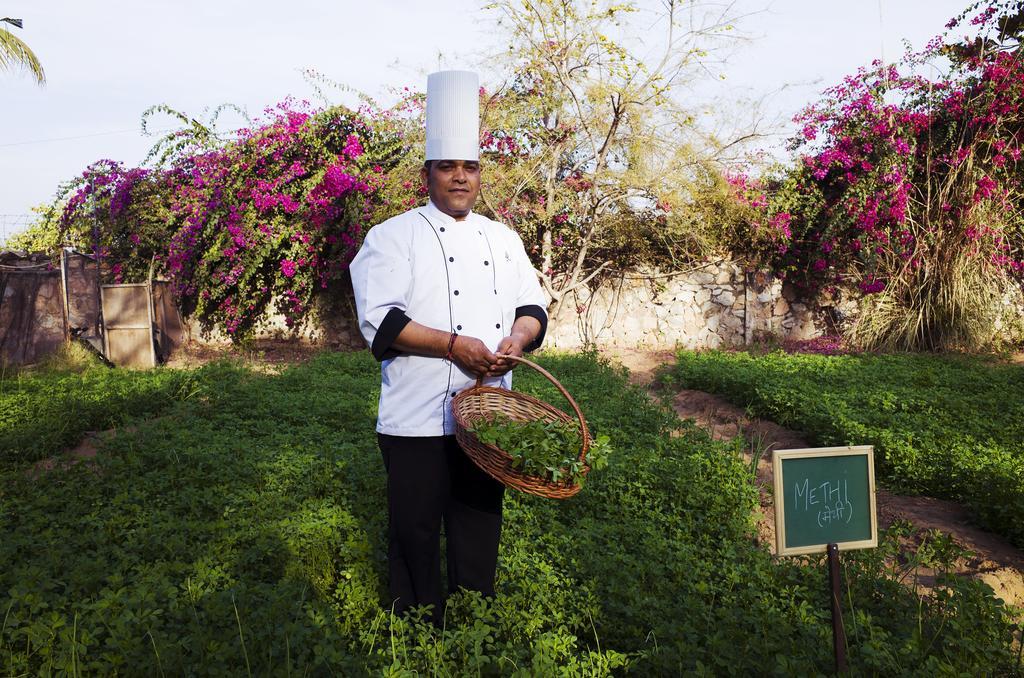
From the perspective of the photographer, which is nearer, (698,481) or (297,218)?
(698,481)

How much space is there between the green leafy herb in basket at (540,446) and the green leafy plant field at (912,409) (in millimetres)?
3166

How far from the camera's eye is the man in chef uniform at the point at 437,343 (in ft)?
8.73

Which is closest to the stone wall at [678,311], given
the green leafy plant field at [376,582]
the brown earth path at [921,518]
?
the brown earth path at [921,518]

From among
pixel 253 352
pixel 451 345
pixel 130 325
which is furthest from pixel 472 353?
pixel 253 352

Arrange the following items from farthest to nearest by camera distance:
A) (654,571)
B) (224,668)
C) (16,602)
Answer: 1. (654,571)
2. (16,602)
3. (224,668)

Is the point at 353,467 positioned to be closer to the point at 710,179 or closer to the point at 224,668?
the point at 224,668

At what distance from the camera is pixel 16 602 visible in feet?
9.08

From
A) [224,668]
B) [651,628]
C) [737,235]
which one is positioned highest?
[737,235]

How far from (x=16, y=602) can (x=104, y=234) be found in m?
12.3

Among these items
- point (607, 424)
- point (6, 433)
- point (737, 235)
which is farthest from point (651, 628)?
point (737, 235)

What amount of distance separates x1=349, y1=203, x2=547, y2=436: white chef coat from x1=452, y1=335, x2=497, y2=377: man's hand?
0.13 meters

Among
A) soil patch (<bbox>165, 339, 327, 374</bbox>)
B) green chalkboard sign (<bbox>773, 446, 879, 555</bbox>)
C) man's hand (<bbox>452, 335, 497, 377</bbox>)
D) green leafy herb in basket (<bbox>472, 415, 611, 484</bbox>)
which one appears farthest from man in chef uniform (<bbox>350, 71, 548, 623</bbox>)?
soil patch (<bbox>165, 339, 327, 374</bbox>)

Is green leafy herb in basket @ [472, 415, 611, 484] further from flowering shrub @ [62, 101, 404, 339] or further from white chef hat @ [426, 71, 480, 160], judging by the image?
flowering shrub @ [62, 101, 404, 339]

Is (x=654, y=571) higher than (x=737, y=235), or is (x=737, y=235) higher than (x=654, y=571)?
(x=737, y=235)
